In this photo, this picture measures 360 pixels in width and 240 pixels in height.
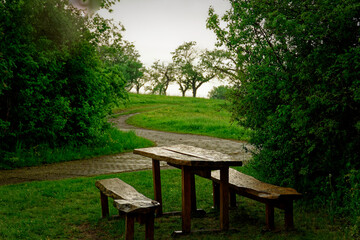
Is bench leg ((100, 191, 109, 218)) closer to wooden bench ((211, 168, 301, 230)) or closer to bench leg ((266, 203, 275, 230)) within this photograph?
wooden bench ((211, 168, 301, 230))

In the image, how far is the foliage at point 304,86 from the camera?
17.2 feet

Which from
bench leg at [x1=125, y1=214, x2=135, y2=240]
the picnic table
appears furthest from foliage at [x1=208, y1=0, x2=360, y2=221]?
bench leg at [x1=125, y1=214, x2=135, y2=240]

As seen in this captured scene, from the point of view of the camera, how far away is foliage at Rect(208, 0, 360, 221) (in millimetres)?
5254

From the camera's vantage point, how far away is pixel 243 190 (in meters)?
5.09

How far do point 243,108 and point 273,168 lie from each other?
1.57 m

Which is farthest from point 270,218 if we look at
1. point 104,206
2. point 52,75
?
point 52,75

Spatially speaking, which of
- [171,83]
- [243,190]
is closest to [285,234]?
[243,190]

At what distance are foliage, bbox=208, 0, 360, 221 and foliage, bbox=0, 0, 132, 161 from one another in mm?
6971

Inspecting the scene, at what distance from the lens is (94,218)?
587 cm

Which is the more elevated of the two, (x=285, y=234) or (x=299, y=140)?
(x=299, y=140)

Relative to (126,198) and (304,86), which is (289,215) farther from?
(126,198)

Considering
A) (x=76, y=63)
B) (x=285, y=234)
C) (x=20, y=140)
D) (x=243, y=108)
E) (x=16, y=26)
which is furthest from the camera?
(x=76, y=63)

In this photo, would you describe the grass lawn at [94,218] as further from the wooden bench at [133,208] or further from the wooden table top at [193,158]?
the wooden table top at [193,158]

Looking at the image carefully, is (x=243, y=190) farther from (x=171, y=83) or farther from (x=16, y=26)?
(x=171, y=83)
